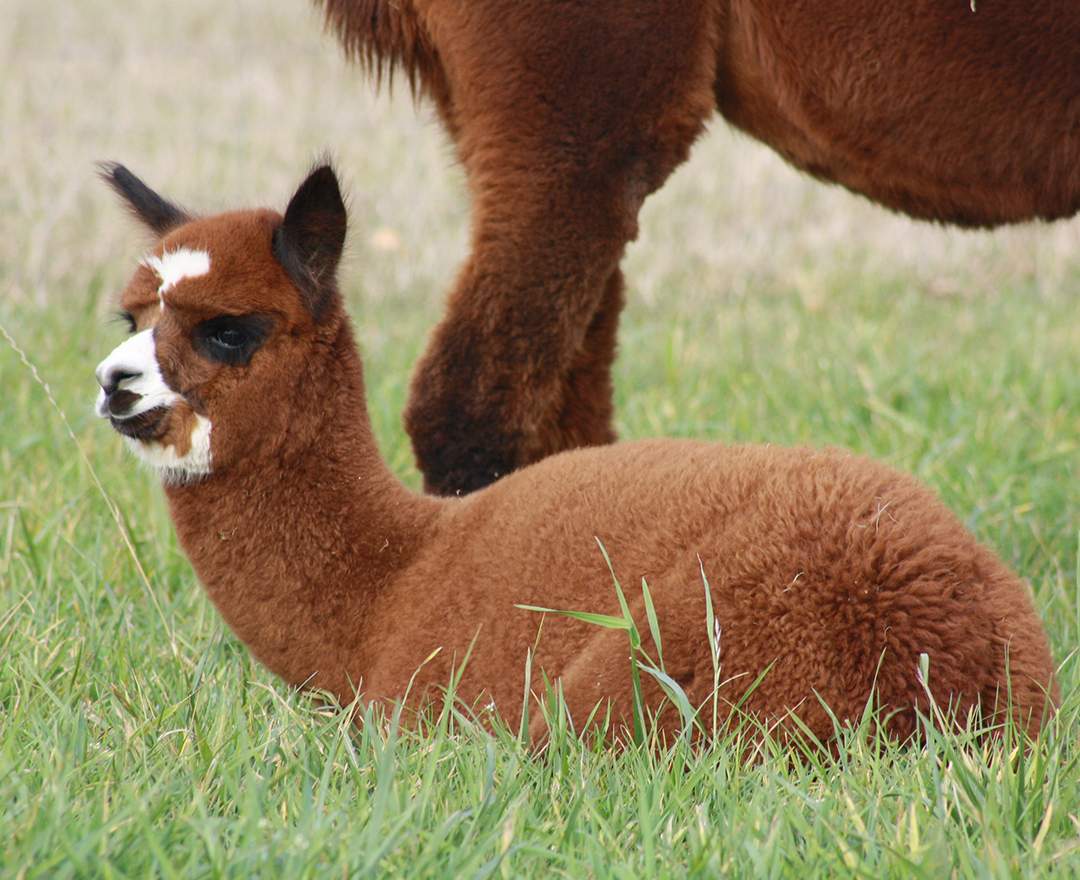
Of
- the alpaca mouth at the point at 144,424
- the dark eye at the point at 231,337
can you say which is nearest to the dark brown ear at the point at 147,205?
the dark eye at the point at 231,337

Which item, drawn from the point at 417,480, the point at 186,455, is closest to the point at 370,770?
the point at 186,455

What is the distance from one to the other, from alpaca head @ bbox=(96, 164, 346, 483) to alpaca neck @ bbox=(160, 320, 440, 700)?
5cm

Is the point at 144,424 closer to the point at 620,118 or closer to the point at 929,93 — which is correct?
the point at 620,118

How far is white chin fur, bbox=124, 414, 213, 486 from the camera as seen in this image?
2.75 m

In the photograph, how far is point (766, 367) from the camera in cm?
577

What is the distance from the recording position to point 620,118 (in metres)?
3.44

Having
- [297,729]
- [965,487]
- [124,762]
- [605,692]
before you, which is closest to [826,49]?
[965,487]

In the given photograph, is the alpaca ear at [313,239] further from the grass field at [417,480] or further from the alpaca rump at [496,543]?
the grass field at [417,480]

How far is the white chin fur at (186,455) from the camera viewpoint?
2.75m

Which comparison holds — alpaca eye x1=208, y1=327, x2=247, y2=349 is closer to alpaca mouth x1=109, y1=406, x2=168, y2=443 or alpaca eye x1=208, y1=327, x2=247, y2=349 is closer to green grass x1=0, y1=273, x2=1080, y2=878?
alpaca mouth x1=109, y1=406, x2=168, y2=443

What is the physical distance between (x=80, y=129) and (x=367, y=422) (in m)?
7.10

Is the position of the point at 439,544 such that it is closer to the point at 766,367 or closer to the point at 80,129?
the point at 766,367

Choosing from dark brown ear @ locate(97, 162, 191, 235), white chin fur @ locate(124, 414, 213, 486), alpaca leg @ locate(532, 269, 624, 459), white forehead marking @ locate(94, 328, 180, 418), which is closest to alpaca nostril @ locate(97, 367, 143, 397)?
white forehead marking @ locate(94, 328, 180, 418)

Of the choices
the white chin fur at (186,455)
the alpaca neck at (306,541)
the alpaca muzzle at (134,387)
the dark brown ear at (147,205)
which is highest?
the dark brown ear at (147,205)
